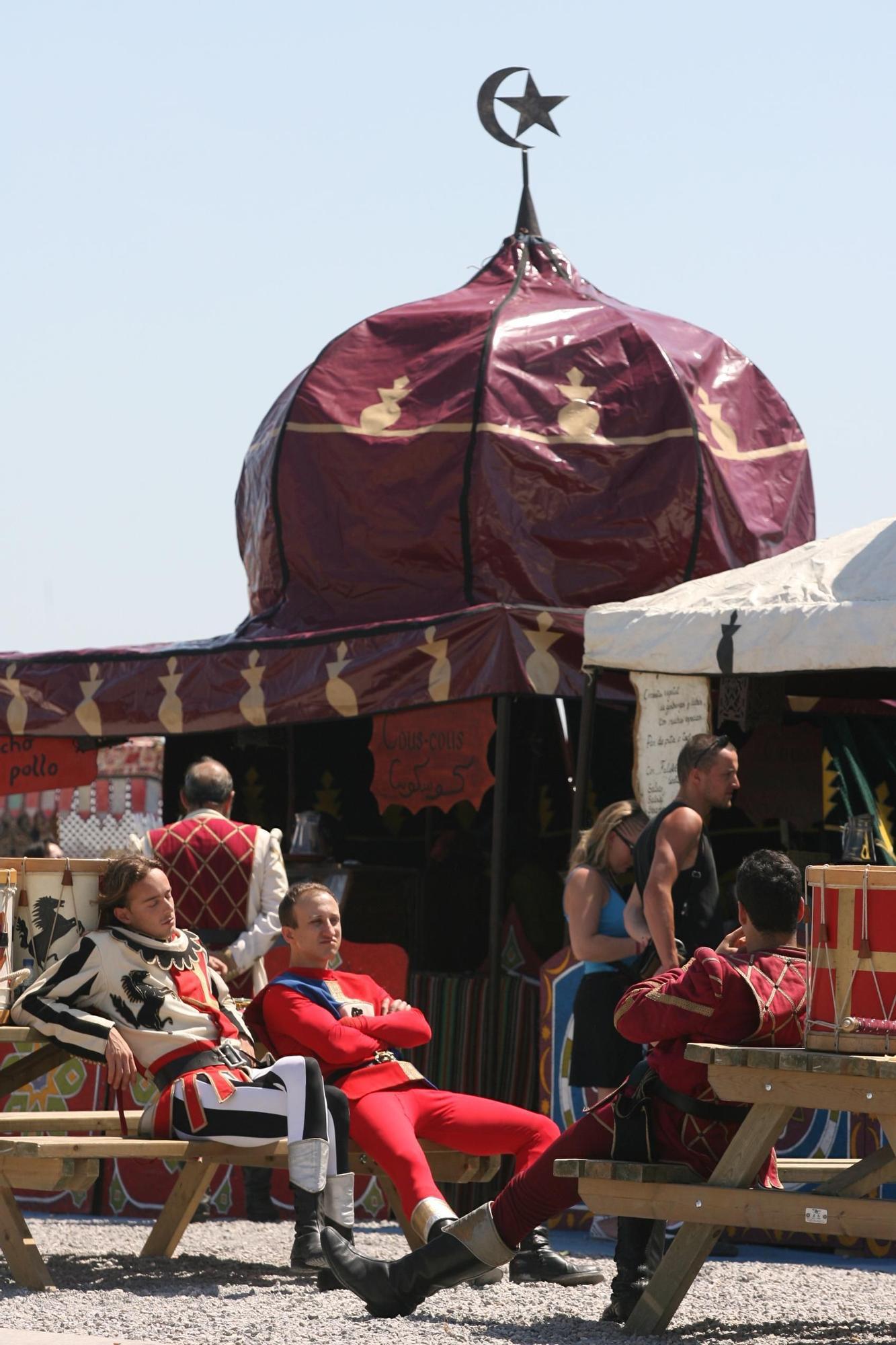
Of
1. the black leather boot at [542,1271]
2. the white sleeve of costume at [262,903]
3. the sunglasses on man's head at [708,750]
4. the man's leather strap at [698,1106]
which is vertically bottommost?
the black leather boot at [542,1271]

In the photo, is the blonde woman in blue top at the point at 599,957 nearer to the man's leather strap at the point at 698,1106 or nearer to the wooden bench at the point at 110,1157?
the wooden bench at the point at 110,1157

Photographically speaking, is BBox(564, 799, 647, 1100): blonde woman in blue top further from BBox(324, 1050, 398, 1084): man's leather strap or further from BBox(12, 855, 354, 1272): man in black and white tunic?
BBox(12, 855, 354, 1272): man in black and white tunic

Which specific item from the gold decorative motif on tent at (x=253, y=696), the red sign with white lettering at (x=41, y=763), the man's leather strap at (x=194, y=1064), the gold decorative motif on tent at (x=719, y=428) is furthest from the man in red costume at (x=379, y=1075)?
the gold decorative motif on tent at (x=719, y=428)

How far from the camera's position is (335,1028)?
6.19 meters

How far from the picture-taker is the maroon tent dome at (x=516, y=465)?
9.80 metres

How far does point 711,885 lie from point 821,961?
204 centimetres

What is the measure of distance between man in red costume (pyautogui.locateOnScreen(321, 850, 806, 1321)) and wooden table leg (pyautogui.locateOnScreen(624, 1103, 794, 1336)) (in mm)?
155

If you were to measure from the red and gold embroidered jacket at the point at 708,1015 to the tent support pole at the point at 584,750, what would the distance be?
3139 millimetres

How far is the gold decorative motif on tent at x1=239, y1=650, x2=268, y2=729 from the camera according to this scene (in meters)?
9.40

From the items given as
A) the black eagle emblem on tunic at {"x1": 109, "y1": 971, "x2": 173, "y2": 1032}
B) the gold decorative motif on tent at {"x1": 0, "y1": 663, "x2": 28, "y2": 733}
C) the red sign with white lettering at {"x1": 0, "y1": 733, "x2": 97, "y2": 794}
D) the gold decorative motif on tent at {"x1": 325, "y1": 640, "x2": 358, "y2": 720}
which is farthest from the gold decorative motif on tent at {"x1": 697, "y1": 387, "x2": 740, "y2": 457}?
the black eagle emblem on tunic at {"x1": 109, "y1": 971, "x2": 173, "y2": 1032}

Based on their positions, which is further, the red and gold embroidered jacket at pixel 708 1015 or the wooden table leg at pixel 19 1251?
the wooden table leg at pixel 19 1251

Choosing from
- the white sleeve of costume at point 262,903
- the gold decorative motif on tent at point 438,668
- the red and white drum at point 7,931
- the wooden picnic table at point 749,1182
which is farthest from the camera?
the gold decorative motif on tent at point 438,668

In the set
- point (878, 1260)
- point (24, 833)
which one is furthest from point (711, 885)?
point (24, 833)

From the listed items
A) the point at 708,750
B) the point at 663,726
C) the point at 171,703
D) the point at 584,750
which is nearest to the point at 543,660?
the point at 584,750
